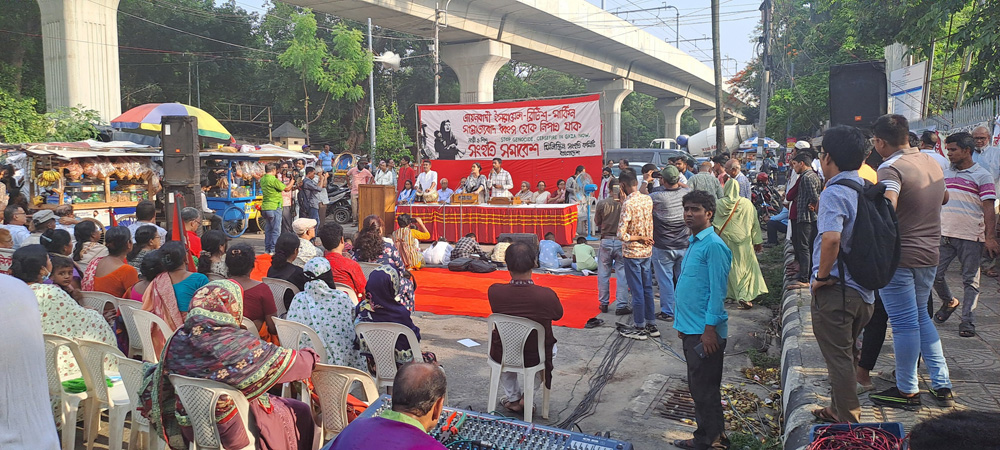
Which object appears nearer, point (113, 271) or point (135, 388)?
point (135, 388)

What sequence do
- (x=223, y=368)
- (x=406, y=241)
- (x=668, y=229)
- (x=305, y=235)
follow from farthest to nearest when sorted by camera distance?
(x=406, y=241) < (x=305, y=235) < (x=668, y=229) < (x=223, y=368)

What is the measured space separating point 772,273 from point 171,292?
7829 millimetres

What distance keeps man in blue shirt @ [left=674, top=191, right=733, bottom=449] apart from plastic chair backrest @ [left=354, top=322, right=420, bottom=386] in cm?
165

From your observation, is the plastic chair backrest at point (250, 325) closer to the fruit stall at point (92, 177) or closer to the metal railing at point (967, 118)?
the metal railing at point (967, 118)

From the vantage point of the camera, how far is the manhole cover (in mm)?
4643

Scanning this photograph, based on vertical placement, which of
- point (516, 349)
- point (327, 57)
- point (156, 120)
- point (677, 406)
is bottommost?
point (677, 406)

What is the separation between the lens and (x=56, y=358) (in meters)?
A: 3.89

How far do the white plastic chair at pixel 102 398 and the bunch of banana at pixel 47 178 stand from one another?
9531 millimetres

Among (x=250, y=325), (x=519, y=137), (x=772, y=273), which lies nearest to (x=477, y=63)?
(x=519, y=137)

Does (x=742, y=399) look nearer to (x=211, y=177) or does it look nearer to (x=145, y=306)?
(x=145, y=306)

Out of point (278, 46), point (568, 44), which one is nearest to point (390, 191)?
point (568, 44)

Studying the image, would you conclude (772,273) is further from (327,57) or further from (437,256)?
(327,57)

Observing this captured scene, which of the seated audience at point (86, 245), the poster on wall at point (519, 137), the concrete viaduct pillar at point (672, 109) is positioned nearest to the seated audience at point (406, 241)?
the seated audience at point (86, 245)

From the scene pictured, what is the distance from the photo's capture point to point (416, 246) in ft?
33.1
